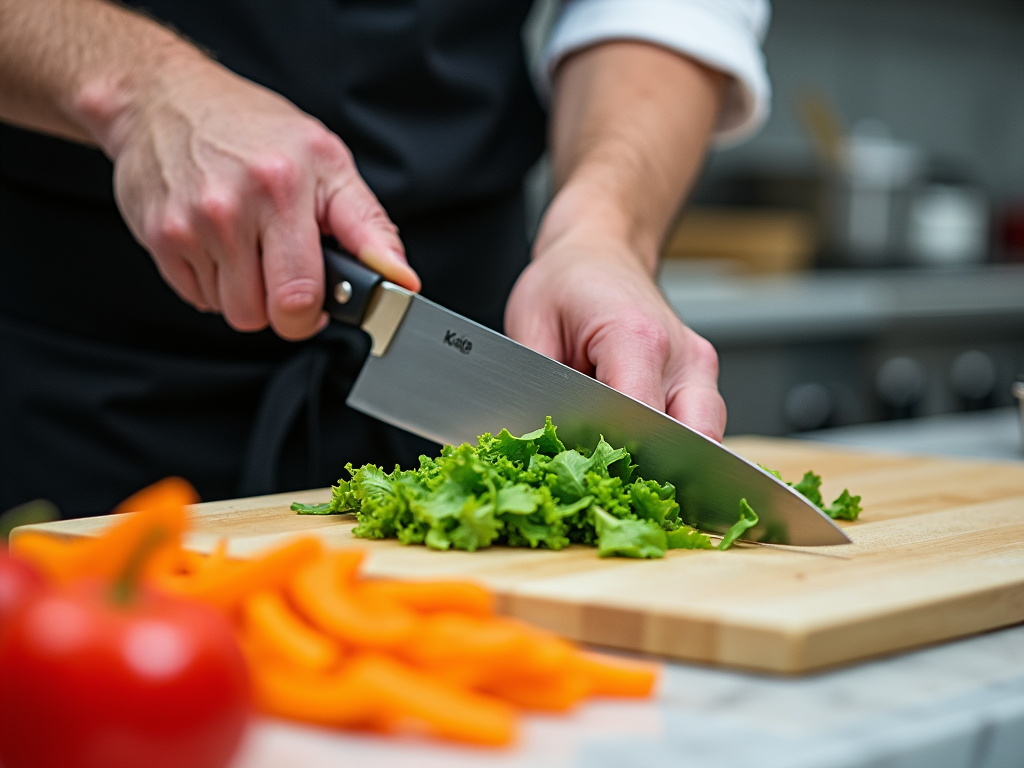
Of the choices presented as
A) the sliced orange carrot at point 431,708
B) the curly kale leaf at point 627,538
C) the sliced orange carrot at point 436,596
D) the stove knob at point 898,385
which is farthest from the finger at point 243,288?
the stove knob at point 898,385

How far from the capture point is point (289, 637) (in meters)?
0.77

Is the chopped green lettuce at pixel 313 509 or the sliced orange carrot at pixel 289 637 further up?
the chopped green lettuce at pixel 313 509

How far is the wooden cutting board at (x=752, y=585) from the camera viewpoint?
3.01ft

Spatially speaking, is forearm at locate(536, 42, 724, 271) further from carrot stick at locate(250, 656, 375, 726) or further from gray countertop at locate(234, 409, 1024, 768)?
carrot stick at locate(250, 656, 375, 726)

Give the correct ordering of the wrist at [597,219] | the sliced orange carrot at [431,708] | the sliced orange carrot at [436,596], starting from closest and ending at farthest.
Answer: the sliced orange carrot at [431,708] < the sliced orange carrot at [436,596] < the wrist at [597,219]

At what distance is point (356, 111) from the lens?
176cm

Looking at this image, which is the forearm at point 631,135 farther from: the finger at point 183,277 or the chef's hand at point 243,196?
the finger at point 183,277

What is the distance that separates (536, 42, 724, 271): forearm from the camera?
1720mm

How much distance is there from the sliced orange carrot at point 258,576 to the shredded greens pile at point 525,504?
0.28 meters

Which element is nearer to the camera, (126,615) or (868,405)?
(126,615)

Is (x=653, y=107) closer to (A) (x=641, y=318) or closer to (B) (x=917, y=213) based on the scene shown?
(A) (x=641, y=318)

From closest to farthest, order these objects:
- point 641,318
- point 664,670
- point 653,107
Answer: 1. point 664,670
2. point 641,318
3. point 653,107

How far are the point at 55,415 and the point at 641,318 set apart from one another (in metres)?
0.93

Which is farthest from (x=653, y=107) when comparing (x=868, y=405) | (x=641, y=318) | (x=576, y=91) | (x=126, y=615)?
(x=868, y=405)
